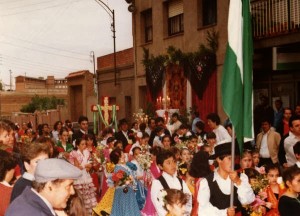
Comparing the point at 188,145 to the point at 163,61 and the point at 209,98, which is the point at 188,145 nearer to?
the point at 209,98

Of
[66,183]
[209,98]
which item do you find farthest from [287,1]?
[66,183]

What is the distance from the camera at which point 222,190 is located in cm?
510

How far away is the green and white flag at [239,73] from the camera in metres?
5.19

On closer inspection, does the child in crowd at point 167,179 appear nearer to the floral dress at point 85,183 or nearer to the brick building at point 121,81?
the floral dress at point 85,183

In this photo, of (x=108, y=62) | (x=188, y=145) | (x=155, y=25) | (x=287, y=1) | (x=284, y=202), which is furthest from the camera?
(x=108, y=62)

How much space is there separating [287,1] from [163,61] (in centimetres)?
667

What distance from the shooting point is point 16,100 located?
6375 cm

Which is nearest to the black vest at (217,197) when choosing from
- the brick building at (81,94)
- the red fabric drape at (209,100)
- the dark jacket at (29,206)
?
the dark jacket at (29,206)

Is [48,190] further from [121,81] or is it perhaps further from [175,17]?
[121,81]

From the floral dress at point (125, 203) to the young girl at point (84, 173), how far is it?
109 centimetres

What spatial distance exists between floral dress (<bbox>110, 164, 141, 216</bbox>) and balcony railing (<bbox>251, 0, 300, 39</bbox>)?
755 centimetres

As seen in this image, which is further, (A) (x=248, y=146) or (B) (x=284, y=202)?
(A) (x=248, y=146)

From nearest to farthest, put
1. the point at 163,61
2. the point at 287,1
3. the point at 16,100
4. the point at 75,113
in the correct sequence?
the point at 287,1 < the point at 163,61 < the point at 75,113 < the point at 16,100

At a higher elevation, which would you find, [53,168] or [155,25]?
[155,25]
